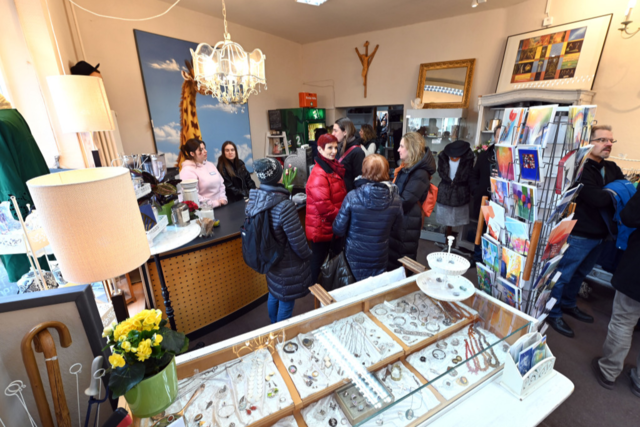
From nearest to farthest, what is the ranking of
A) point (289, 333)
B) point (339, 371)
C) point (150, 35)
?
point (339, 371), point (289, 333), point (150, 35)

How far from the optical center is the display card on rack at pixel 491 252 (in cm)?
150

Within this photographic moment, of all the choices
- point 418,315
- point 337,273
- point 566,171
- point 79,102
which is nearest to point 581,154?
point 566,171

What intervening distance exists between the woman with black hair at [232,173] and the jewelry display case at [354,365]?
8.23 feet

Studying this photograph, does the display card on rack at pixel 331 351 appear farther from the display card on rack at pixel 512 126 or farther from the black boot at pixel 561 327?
the black boot at pixel 561 327

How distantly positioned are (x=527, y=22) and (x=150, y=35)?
5.64 meters

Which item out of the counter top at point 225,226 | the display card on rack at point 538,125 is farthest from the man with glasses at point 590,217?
the counter top at point 225,226

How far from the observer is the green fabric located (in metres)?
1.63

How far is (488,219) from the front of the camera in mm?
1526

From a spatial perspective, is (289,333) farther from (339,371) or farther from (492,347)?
(492,347)

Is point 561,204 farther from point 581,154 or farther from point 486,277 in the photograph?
point 486,277

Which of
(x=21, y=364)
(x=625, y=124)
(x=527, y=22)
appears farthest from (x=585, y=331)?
(x=527, y=22)

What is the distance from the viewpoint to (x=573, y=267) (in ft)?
8.05

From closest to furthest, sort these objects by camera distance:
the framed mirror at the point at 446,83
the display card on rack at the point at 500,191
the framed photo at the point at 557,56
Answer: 1. the display card on rack at the point at 500,191
2. the framed photo at the point at 557,56
3. the framed mirror at the point at 446,83

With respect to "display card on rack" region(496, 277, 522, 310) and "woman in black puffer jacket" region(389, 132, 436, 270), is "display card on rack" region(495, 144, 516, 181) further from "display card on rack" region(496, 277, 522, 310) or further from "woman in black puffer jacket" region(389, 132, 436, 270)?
"woman in black puffer jacket" region(389, 132, 436, 270)
